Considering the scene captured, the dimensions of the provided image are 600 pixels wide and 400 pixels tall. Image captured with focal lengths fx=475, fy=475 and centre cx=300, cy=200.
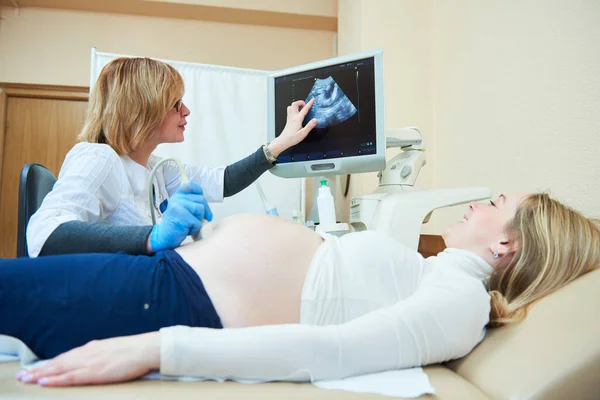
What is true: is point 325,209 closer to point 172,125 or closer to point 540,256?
point 172,125

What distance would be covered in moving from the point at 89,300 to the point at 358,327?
483 mm

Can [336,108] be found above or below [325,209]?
above

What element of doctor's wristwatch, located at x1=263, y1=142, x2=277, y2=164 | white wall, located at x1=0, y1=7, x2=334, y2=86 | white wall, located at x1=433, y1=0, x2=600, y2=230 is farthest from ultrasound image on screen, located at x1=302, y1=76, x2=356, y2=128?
white wall, located at x1=0, y1=7, x2=334, y2=86

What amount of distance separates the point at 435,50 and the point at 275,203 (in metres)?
1.28

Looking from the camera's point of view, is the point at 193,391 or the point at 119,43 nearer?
the point at 193,391

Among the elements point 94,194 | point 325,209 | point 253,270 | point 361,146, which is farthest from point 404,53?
point 253,270

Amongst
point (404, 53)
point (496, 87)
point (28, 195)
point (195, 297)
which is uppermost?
point (404, 53)

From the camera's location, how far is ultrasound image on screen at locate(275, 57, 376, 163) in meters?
1.64

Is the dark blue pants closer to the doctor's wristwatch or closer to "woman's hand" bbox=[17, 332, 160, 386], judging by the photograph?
"woman's hand" bbox=[17, 332, 160, 386]

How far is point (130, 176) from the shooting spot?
1.52 meters

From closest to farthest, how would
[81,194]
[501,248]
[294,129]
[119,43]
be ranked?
[501,248] → [81,194] → [294,129] → [119,43]

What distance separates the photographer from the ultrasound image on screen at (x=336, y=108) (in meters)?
1.64

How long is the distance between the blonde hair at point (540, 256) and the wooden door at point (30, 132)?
299 cm

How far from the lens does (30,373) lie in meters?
0.73
